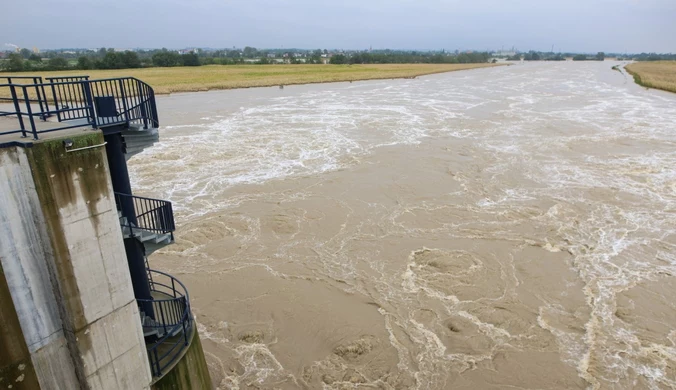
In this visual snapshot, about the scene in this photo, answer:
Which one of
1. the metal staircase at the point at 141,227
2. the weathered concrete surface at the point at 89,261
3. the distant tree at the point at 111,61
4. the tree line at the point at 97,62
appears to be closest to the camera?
the weathered concrete surface at the point at 89,261

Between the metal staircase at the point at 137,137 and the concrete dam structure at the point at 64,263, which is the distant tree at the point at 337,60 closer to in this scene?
the metal staircase at the point at 137,137

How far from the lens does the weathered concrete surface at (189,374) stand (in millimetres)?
6848

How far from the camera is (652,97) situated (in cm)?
5556

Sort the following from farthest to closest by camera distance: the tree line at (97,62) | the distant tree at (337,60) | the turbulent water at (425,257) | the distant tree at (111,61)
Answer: the distant tree at (337,60) → the distant tree at (111,61) → the tree line at (97,62) → the turbulent water at (425,257)

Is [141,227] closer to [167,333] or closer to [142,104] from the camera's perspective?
[167,333]

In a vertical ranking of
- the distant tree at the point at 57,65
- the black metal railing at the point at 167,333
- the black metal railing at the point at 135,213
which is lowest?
the black metal railing at the point at 167,333

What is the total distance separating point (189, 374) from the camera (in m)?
7.39

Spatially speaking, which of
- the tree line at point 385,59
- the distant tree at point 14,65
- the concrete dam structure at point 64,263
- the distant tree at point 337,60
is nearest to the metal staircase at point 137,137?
the concrete dam structure at point 64,263

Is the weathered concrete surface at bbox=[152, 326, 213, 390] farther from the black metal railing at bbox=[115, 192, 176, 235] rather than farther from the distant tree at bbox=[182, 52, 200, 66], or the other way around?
the distant tree at bbox=[182, 52, 200, 66]

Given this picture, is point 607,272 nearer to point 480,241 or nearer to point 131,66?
point 480,241

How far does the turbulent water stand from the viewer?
9.89 m

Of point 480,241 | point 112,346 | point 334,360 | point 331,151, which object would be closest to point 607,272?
point 480,241

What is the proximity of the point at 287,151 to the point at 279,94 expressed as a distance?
33935 mm

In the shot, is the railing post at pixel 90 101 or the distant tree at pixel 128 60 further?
the distant tree at pixel 128 60
